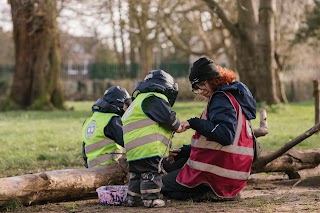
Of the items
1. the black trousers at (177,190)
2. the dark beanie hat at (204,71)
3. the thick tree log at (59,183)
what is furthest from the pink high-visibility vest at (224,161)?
the thick tree log at (59,183)

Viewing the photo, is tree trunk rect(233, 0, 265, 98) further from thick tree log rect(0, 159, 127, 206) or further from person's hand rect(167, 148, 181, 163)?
thick tree log rect(0, 159, 127, 206)

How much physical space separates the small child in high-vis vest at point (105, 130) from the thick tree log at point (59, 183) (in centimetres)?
23

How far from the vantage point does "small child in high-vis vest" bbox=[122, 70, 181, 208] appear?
661cm

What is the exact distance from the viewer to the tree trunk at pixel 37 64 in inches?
1004

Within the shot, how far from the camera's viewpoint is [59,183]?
6.93 m

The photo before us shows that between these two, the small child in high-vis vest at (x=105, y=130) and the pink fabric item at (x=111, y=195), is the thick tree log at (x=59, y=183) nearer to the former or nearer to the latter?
the small child in high-vis vest at (x=105, y=130)

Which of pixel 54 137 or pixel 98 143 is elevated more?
pixel 98 143

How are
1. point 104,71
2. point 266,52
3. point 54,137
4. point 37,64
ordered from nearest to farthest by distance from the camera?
point 54,137, point 266,52, point 37,64, point 104,71

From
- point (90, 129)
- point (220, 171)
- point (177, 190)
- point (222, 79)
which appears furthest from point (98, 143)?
point (222, 79)

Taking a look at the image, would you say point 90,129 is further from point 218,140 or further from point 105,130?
point 218,140

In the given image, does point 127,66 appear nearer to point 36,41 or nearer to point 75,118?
point 36,41

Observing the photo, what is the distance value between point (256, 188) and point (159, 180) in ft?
6.16

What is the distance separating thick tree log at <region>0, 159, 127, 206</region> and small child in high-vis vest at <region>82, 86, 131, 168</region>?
0.23 metres

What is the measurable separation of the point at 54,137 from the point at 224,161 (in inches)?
339
